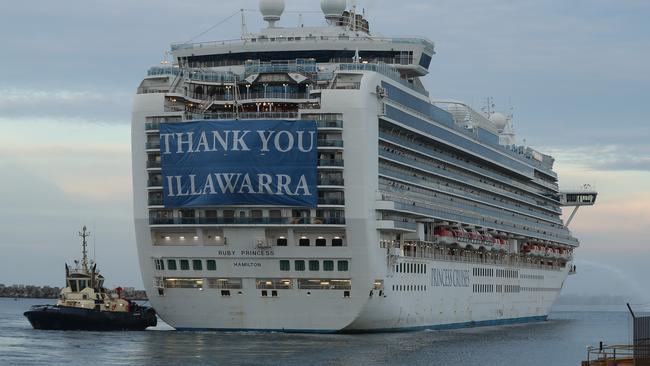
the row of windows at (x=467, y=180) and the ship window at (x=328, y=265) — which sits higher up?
the row of windows at (x=467, y=180)

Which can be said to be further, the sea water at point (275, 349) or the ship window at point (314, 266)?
the ship window at point (314, 266)

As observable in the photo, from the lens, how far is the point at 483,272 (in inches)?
4304

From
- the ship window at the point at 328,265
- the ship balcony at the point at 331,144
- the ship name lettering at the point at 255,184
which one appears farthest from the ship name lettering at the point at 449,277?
the ship name lettering at the point at 255,184

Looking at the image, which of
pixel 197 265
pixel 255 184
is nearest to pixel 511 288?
pixel 197 265

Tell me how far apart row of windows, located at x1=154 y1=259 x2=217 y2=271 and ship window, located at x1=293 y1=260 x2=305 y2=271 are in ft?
15.9

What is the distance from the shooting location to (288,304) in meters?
79.2

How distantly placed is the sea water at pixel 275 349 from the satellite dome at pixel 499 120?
46.8m

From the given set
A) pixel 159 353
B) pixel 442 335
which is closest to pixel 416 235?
pixel 442 335

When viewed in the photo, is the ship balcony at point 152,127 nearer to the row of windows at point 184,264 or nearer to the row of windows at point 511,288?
the row of windows at point 184,264

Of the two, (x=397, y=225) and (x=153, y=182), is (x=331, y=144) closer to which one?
(x=397, y=225)

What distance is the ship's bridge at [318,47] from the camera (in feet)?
288

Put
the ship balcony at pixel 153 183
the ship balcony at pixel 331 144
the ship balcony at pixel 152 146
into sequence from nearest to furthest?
the ship balcony at pixel 331 144 → the ship balcony at pixel 152 146 → the ship balcony at pixel 153 183

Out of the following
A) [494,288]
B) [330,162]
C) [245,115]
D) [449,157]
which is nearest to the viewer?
[330,162]

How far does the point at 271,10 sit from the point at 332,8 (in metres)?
4.30
